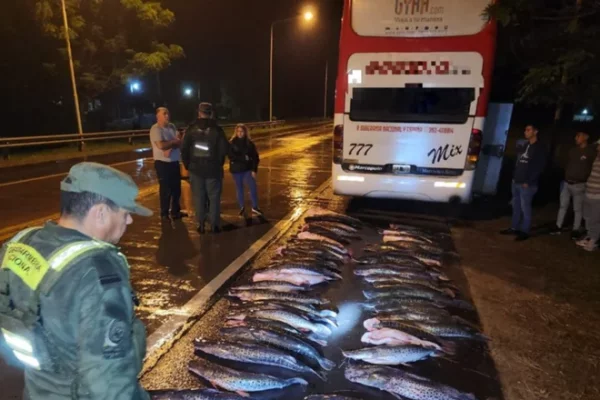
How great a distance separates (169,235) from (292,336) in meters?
3.98

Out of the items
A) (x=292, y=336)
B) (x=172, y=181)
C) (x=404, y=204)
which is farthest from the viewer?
(x=404, y=204)

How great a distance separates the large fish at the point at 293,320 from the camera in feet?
13.6

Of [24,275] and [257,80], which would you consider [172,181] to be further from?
[257,80]

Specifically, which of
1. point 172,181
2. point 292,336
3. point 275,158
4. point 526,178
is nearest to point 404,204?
point 526,178

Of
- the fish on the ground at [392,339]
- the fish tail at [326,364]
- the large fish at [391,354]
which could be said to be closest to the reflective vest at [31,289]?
the fish tail at [326,364]

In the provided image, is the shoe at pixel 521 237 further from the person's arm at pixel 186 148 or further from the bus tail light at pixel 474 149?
the person's arm at pixel 186 148

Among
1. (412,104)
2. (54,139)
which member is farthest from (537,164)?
(54,139)

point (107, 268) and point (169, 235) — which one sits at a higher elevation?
point (107, 268)

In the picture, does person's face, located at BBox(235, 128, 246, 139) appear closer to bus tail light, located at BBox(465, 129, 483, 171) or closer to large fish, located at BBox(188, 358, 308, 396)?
bus tail light, located at BBox(465, 129, 483, 171)

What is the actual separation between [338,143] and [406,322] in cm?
473

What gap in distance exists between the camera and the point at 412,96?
7.82 meters

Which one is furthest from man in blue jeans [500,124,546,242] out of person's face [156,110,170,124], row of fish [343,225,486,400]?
person's face [156,110,170,124]

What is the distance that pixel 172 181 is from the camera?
7773mm

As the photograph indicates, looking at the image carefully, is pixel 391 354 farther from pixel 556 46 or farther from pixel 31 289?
pixel 556 46
